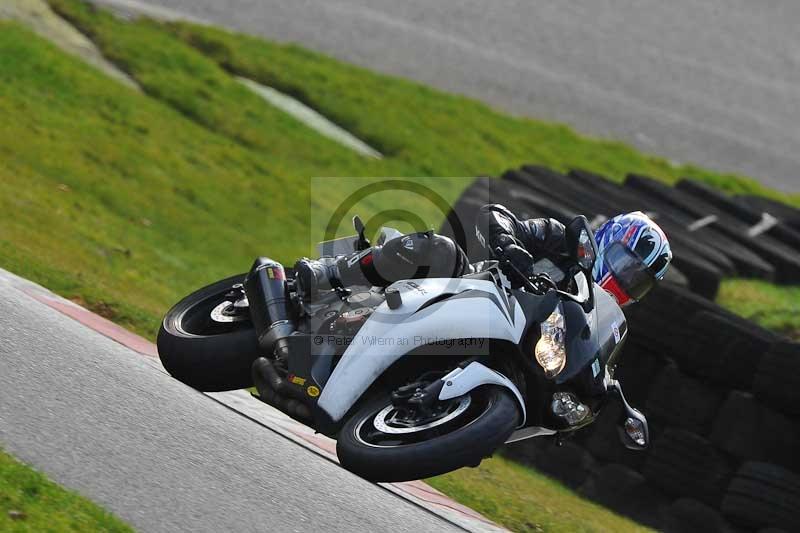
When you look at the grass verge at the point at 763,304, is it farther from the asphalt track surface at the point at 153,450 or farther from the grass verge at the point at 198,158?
the asphalt track surface at the point at 153,450

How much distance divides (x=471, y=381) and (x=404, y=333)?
1.28 ft

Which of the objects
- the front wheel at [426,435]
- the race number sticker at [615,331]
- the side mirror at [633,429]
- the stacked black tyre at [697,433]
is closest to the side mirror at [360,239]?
the front wheel at [426,435]

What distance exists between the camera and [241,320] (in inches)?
255

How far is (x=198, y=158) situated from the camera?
1291cm

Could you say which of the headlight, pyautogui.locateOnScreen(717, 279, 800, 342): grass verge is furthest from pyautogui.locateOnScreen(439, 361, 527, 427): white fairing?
pyautogui.locateOnScreen(717, 279, 800, 342): grass verge

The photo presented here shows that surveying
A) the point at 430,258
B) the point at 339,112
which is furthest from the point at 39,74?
the point at 430,258

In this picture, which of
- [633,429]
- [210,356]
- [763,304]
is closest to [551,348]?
[633,429]

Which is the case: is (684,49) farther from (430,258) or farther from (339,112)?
(430,258)

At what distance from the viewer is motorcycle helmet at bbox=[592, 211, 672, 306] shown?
20.1 ft

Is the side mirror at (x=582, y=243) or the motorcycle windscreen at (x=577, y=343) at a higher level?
the side mirror at (x=582, y=243)

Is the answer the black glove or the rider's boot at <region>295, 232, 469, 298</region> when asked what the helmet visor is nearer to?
the black glove

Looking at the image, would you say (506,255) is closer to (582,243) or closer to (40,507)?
(582,243)

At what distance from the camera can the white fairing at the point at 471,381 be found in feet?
17.3

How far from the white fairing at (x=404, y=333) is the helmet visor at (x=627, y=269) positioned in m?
0.84
